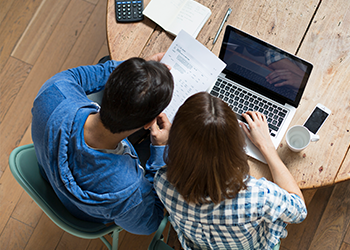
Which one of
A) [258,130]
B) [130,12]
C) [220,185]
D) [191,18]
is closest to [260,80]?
[258,130]

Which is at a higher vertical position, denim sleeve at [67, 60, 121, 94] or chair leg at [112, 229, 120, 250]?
denim sleeve at [67, 60, 121, 94]

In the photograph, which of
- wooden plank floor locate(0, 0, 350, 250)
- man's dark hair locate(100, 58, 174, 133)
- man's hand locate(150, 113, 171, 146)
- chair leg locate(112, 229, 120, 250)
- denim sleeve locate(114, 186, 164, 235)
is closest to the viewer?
man's dark hair locate(100, 58, 174, 133)

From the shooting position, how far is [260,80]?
1.04m

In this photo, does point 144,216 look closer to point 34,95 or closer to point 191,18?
point 191,18

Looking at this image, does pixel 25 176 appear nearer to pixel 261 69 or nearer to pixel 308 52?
pixel 261 69

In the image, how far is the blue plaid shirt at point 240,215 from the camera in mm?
822

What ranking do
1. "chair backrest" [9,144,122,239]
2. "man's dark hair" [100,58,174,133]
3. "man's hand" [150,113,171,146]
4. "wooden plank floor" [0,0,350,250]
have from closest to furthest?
"man's dark hair" [100,58,174,133] → "chair backrest" [9,144,122,239] → "man's hand" [150,113,171,146] → "wooden plank floor" [0,0,350,250]

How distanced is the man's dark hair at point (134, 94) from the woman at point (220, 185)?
3.4 inches

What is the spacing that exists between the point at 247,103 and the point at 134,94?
0.54m

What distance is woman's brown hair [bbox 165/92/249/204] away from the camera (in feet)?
2.33

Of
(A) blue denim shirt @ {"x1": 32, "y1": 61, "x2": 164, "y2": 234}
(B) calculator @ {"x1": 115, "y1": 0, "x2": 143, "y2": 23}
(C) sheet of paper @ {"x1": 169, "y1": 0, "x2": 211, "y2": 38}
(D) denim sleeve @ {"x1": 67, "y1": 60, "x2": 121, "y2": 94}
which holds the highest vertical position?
(C) sheet of paper @ {"x1": 169, "y1": 0, "x2": 211, "y2": 38}

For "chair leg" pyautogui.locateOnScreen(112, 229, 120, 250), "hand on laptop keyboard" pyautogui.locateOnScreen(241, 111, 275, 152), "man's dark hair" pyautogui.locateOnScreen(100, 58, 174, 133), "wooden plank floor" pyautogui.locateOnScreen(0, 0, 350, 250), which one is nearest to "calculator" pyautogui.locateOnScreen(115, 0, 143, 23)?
"man's dark hair" pyautogui.locateOnScreen(100, 58, 174, 133)

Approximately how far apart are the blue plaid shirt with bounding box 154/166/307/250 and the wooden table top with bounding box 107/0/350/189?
15 centimetres

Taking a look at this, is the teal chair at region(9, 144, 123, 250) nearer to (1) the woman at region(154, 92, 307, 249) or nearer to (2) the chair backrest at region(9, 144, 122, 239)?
(2) the chair backrest at region(9, 144, 122, 239)
